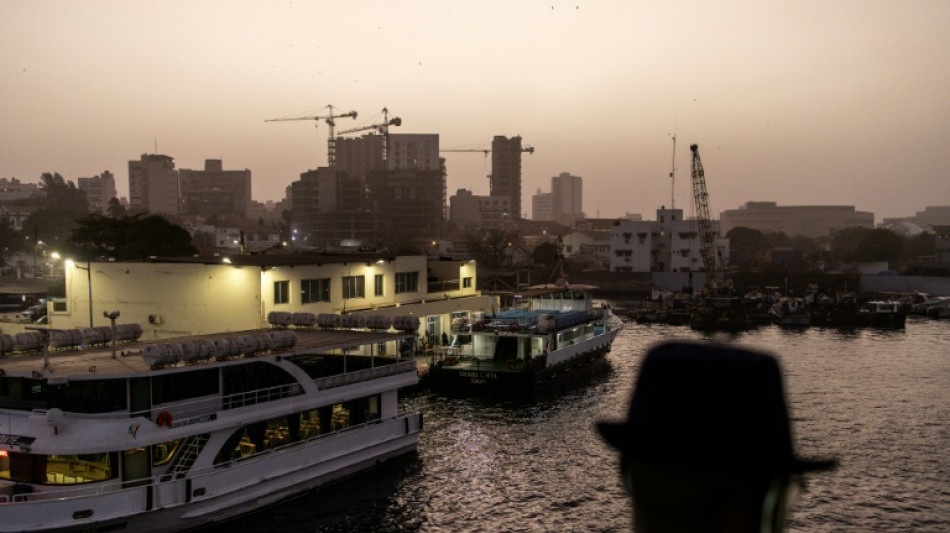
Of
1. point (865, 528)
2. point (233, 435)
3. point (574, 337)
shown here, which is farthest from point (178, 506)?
point (574, 337)

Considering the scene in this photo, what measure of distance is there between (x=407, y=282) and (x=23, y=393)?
26546mm

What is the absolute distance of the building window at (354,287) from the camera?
3937 centimetres

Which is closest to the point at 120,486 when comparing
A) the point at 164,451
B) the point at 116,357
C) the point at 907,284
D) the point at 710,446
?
the point at 164,451

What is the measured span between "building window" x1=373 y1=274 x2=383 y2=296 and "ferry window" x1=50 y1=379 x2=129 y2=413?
23519 millimetres

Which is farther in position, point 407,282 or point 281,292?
point 407,282

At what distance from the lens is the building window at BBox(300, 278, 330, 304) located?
36.6 meters

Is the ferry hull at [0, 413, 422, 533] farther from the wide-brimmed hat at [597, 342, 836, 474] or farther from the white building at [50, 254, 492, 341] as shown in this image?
the wide-brimmed hat at [597, 342, 836, 474]

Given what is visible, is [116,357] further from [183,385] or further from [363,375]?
[363,375]

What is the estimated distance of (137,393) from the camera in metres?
18.4

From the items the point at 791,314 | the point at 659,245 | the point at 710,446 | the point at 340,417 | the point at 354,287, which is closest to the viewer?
the point at 710,446

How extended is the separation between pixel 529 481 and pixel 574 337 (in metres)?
21.0

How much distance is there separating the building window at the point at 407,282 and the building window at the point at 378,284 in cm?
142

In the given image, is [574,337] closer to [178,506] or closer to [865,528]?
[865,528]

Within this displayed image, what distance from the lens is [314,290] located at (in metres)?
37.3
